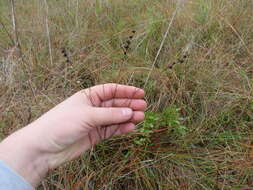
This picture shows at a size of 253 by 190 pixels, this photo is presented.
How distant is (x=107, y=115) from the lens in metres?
0.88

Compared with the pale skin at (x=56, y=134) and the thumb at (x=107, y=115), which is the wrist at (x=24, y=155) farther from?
the thumb at (x=107, y=115)

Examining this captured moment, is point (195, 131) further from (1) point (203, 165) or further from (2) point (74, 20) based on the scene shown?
(2) point (74, 20)

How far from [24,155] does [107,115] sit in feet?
1.08

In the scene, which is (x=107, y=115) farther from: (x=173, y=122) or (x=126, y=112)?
(x=173, y=122)

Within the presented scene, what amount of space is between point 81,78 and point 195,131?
2.56 ft

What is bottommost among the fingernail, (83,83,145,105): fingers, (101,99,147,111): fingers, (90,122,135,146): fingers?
(90,122,135,146): fingers

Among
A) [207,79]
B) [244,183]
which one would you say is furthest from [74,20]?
[244,183]

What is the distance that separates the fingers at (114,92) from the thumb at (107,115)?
11cm

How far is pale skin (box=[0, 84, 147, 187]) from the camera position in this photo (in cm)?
85

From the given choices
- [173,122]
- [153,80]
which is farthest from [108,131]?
[153,80]

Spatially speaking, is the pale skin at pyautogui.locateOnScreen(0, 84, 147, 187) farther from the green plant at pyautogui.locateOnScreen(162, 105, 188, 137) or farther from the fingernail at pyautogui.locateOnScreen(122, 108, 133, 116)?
the green plant at pyautogui.locateOnScreen(162, 105, 188, 137)

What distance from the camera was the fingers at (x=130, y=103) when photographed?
1.01 metres

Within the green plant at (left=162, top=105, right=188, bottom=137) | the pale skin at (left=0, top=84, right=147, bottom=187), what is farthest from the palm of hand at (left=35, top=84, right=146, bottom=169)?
the green plant at (left=162, top=105, right=188, bottom=137)

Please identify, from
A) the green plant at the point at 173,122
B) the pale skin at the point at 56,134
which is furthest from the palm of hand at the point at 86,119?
the green plant at the point at 173,122
